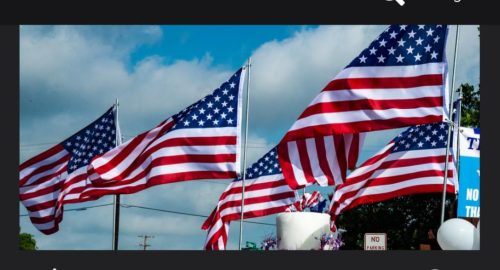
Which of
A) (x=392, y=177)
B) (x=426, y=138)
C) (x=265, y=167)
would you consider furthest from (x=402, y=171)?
(x=265, y=167)

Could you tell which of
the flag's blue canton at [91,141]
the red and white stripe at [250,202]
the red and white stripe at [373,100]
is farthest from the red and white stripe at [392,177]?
the flag's blue canton at [91,141]

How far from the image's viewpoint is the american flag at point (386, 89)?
2189 cm

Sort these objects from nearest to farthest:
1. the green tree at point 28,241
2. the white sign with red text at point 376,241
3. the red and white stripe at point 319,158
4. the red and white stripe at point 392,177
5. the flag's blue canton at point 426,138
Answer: the white sign with red text at point 376,241 < the red and white stripe at point 319,158 < the red and white stripe at point 392,177 < the flag's blue canton at point 426,138 < the green tree at point 28,241

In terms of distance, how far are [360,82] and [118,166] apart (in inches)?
249

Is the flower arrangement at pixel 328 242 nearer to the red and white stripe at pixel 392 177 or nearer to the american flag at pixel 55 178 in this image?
the red and white stripe at pixel 392 177

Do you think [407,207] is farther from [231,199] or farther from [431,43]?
[431,43]

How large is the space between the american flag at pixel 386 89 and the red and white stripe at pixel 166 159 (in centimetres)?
278

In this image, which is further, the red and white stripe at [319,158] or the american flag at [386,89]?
the red and white stripe at [319,158]

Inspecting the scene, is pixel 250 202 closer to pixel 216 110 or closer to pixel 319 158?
pixel 216 110

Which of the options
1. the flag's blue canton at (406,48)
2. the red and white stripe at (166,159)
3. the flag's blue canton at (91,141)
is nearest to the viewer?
the flag's blue canton at (406,48)

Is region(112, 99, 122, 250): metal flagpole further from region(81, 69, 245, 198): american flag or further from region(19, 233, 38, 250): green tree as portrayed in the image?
region(19, 233, 38, 250): green tree

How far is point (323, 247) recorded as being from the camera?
2091cm

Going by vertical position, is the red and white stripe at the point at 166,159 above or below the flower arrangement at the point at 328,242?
above

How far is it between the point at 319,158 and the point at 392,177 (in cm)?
334
